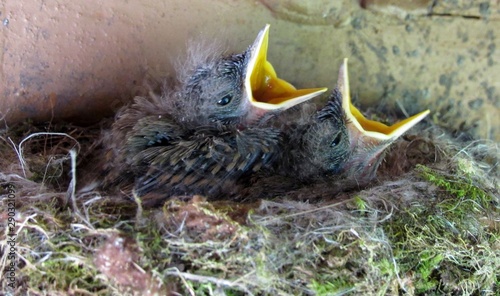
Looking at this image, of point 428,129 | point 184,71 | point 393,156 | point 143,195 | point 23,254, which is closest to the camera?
point 23,254

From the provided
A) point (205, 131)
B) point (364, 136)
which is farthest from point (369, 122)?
point (205, 131)

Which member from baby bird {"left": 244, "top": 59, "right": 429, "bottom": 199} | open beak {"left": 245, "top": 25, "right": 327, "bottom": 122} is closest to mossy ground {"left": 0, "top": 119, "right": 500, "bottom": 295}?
baby bird {"left": 244, "top": 59, "right": 429, "bottom": 199}

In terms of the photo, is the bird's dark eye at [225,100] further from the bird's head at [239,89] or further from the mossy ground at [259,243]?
the mossy ground at [259,243]

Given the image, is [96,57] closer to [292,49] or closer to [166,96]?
[166,96]

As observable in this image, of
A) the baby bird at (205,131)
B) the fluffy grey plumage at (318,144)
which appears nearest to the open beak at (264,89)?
the baby bird at (205,131)

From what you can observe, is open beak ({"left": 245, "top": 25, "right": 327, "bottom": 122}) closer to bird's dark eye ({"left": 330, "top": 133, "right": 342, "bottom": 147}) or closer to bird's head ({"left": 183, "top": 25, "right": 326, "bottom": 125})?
bird's head ({"left": 183, "top": 25, "right": 326, "bottom": 125})

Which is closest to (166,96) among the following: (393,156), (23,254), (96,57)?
(96,57)

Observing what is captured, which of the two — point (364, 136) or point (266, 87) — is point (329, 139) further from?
point (266, 87)
